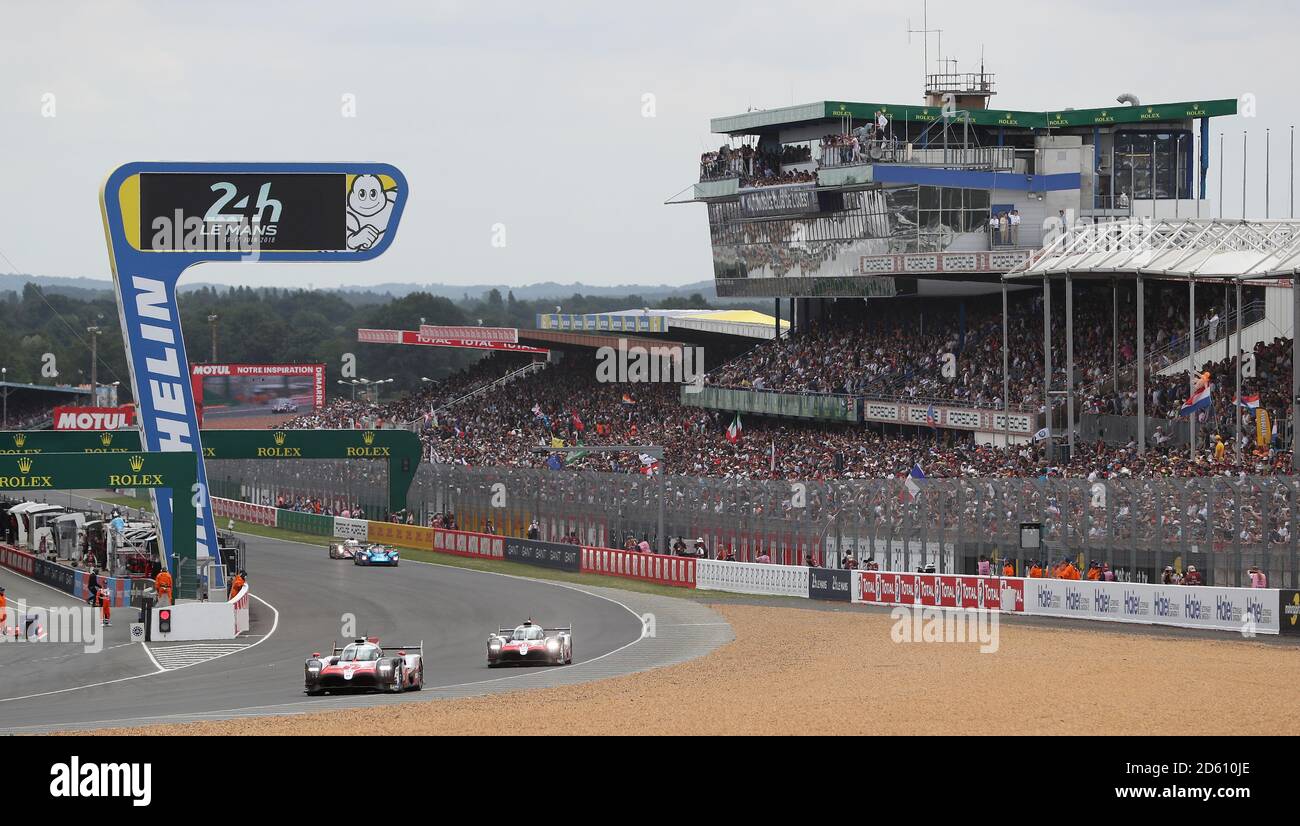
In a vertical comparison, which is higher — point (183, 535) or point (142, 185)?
point (142, 185)

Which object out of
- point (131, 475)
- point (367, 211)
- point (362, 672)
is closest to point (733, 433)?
point (367, 211)

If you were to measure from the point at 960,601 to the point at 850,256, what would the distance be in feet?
90.5

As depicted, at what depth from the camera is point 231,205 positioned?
3862cm

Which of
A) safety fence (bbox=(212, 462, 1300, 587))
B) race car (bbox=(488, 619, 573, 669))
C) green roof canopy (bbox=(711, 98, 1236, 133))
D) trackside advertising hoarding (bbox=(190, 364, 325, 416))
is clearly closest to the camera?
race car (bbox=(488, 619, 573, 669))

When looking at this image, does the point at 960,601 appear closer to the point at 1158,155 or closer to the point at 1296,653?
the point at 1296,653

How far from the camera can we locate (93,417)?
9581cm

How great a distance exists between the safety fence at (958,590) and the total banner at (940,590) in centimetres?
2

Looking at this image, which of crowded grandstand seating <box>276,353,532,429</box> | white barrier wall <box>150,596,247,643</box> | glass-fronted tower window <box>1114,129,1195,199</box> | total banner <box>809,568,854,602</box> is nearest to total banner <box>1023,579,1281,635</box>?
total banner <box>809,568,854,602</box>

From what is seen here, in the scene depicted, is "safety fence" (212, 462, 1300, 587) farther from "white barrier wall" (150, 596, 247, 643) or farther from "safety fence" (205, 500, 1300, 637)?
"white barrier wall" (150, 596, 247, 643)

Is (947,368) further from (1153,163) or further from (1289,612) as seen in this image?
(1289,612)

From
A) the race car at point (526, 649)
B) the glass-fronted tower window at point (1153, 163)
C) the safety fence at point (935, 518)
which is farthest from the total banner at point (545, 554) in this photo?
the glass-fronted tower window at point (1153, 163)

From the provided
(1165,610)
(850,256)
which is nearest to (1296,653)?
(1165,610)

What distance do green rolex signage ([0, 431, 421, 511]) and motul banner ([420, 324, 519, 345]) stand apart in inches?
1510

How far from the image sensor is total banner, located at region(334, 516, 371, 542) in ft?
207
